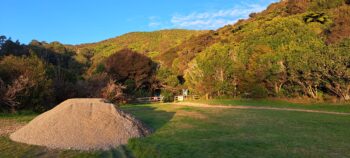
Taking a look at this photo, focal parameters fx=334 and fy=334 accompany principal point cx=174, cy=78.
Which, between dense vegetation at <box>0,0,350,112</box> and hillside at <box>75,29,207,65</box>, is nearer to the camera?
dense vegetation at <box>0,0,350,112</box>

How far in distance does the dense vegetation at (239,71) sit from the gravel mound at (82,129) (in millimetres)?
10974

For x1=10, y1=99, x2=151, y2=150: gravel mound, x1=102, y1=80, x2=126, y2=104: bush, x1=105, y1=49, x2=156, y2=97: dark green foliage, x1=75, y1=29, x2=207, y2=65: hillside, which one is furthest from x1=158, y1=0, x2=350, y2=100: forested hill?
x1=75, y1=29, x2=207, y2=65: hillside

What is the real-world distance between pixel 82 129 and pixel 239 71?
29049 millimetres

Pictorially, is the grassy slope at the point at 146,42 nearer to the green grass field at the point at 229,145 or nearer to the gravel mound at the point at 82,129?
the gravel mound at the point at 82,129

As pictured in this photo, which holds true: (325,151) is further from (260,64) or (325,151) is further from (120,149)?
(260,64)

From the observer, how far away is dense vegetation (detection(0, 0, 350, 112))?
26031 millimetres

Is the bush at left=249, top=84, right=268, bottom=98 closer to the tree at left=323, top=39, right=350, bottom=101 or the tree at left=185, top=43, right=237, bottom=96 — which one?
the tree at left=185, top=43, right=237, bottom=96

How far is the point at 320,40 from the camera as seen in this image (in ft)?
107

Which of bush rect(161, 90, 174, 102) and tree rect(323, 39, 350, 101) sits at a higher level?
tree rect(323, 39, 350, 101)

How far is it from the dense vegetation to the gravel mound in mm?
10974

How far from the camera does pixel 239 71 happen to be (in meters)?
39.6

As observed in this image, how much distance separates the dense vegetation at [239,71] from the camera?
85.4 feet

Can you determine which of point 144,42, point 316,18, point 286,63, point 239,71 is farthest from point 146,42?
point 286,63

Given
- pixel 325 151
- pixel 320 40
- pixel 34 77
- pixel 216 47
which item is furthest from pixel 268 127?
pixel 216 47
